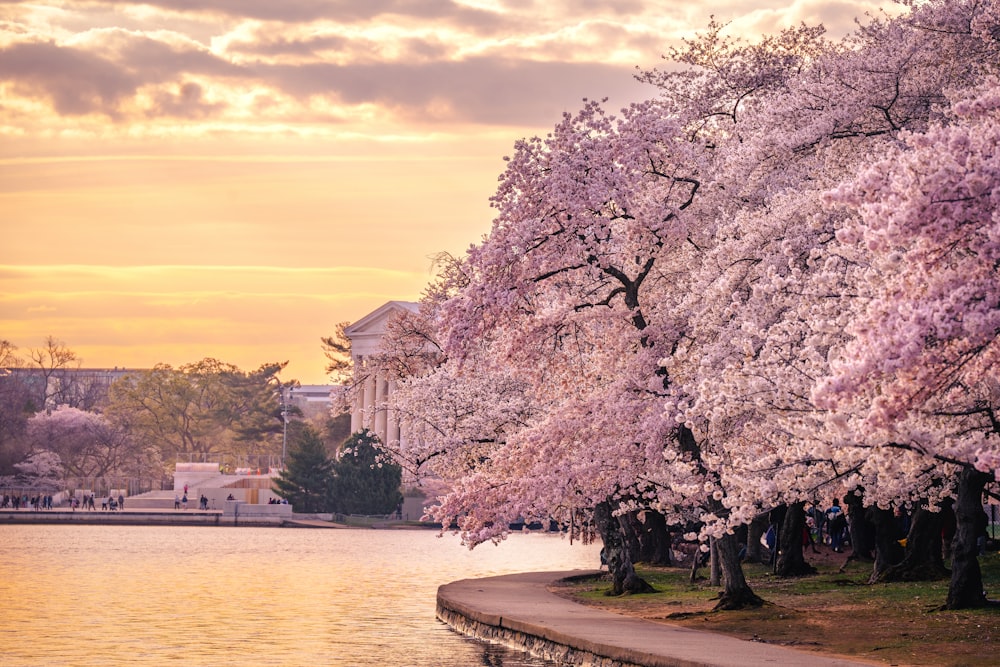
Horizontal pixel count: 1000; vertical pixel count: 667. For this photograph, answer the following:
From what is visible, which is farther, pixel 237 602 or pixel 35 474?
pixel 35 474

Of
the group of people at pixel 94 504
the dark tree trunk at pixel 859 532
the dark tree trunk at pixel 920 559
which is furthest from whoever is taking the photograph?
the group of people at pixel 94 504

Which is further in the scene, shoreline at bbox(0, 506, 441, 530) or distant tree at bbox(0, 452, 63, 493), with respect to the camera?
distant tree at bbox(0, 452, 63, 493)

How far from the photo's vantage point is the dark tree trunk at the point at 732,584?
2805 centimetres

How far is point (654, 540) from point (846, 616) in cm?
2559

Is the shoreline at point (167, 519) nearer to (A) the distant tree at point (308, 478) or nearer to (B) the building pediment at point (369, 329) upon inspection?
(A) the distant tree at point (308, 478)

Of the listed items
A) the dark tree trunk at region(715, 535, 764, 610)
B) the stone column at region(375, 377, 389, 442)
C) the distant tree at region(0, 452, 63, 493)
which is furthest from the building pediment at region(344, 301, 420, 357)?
the dark tree trunk at region(715, 535, 764, 610)

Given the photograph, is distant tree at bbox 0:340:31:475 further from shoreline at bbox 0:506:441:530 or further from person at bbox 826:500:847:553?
person at bbox 826:500:847:553

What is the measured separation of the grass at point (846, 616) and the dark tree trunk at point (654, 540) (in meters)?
9.60

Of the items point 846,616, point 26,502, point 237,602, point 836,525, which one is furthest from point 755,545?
point 26,502

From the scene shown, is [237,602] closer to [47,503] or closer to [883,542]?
[883,542]

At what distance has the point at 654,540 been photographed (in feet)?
173

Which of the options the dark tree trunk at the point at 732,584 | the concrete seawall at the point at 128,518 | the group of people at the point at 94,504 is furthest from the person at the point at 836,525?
the group of people at the point at 94,504

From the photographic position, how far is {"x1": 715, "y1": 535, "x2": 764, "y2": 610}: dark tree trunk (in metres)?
28.0

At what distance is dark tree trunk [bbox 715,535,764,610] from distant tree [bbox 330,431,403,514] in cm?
8589
